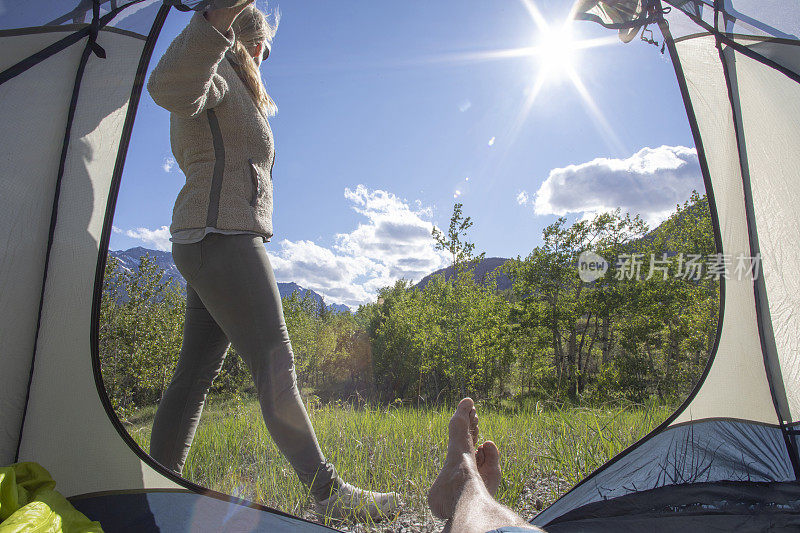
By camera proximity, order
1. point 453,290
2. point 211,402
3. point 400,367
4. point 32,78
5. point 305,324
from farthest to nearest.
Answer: point 400,367 → point 305,324 → point 211,402 → point 453,290 → point 32,78

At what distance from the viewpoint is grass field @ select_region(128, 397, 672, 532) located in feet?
4.11

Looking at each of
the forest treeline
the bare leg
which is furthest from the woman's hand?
the forest treeline

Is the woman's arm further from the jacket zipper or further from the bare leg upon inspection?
the bare leg

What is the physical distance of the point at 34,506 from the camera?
73 cm

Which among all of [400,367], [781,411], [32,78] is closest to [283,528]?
[32,78]

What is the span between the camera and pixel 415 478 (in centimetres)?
133

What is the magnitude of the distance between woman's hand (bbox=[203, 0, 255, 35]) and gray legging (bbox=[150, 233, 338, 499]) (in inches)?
18.1

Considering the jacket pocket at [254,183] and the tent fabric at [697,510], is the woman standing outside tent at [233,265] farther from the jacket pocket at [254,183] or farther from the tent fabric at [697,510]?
the tent fabric at [697,510]

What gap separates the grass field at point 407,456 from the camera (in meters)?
1.25

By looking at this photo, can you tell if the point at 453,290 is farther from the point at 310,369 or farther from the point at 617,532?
the point at 310,369

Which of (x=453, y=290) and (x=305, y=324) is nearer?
(x=453, y=290)

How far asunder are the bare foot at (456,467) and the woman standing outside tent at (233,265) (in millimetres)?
180

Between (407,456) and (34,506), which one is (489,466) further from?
(34,506)

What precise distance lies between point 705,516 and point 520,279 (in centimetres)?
1144
